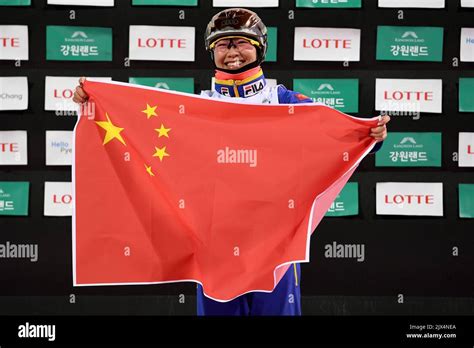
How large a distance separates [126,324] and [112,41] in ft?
6.53

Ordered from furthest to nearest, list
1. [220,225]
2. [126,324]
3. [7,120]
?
[7,120] < [126,324] < [220,225]

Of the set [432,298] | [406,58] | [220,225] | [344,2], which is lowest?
[432,298]

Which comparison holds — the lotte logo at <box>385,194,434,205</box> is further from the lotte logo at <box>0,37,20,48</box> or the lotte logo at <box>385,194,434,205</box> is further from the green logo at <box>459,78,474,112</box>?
the lotte logo at <box>0,37,20,48</box>

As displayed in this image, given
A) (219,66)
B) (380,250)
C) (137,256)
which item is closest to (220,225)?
(137,256)

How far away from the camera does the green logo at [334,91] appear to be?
4.71m

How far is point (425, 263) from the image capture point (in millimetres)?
4699

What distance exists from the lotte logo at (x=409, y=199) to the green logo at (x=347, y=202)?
0.63ft

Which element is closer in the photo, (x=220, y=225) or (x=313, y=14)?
→ (x=220, y=225)

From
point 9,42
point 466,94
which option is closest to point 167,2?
point 9,42

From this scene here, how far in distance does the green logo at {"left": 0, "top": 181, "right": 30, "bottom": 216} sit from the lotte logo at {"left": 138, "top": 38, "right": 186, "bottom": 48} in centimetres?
110

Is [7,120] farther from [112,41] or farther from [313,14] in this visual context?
[313,14]

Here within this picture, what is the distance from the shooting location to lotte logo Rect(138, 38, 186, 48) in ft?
15.4

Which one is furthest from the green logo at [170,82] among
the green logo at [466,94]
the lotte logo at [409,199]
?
the green logo at [466,94]

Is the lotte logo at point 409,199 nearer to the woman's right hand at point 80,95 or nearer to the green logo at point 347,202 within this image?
the green logo at point 347,202
